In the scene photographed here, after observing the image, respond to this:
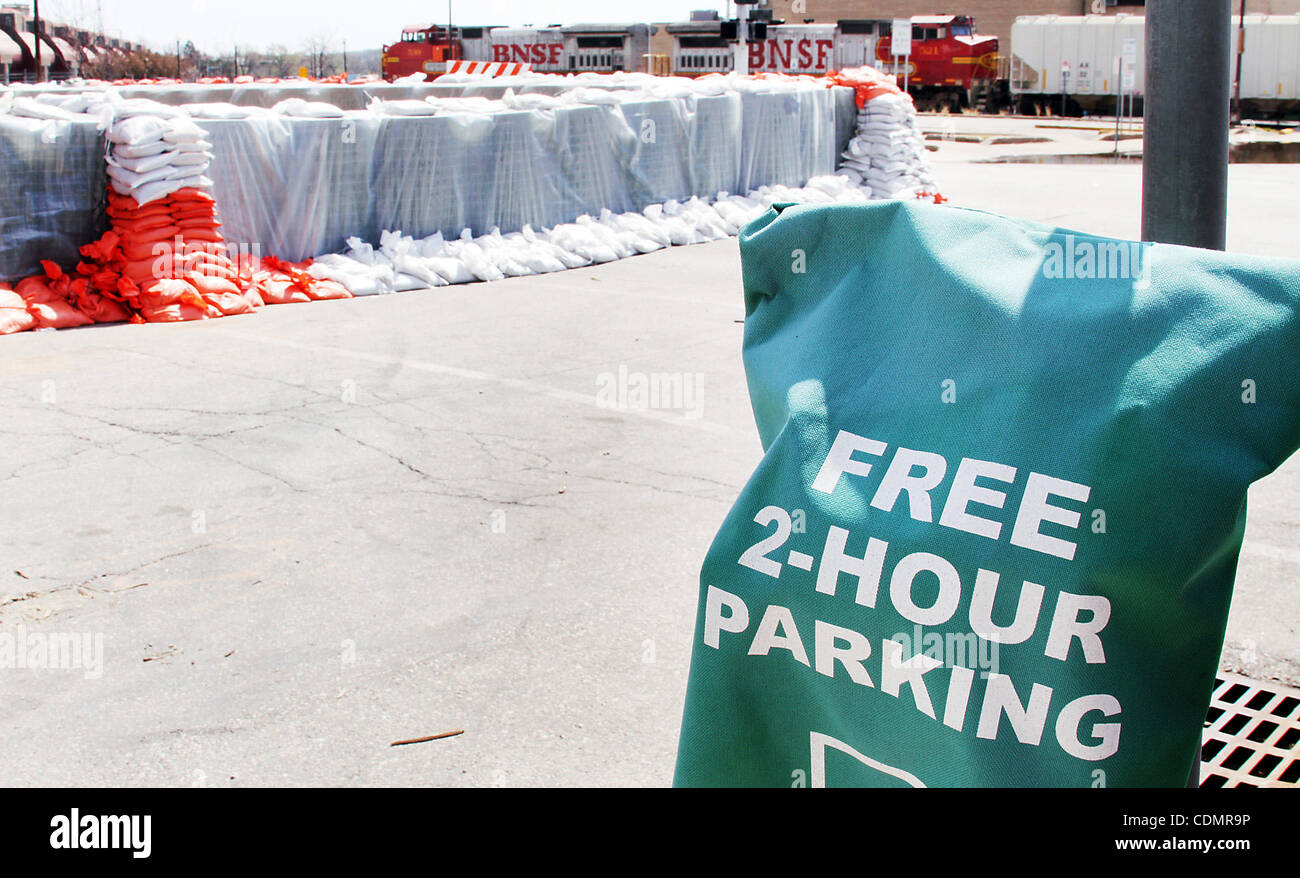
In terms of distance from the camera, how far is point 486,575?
4977 millimetres

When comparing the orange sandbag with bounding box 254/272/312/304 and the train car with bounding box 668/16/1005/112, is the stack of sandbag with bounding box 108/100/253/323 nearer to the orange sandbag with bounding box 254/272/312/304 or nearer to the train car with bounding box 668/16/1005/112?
the orange sandbag with bounding box 254/272/312/304

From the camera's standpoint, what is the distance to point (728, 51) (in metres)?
51.6

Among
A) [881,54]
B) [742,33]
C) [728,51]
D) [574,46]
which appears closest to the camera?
[742,33]

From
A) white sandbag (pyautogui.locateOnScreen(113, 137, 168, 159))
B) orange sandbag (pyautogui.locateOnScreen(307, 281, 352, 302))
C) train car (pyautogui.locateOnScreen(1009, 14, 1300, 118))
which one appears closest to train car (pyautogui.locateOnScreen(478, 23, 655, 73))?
train car (pyautogui.locateOnScreen(1009, 14, 1300, 118))

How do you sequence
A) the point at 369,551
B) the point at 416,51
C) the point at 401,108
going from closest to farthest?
the point at 369,551, the point at 401,108, the point at 416,51

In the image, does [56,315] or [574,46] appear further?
[574,46]

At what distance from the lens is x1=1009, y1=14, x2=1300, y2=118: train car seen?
3853cm

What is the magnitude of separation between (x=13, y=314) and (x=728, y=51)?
45370mm

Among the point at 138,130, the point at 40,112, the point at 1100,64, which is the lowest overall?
the point at 138,130

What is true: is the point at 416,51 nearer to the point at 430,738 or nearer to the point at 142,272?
the point at 142,272

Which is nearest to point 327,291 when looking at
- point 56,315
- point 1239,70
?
point 56,315

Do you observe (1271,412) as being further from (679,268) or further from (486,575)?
(679,268)

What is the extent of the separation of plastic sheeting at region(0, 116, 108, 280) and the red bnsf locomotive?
37.1 meters
